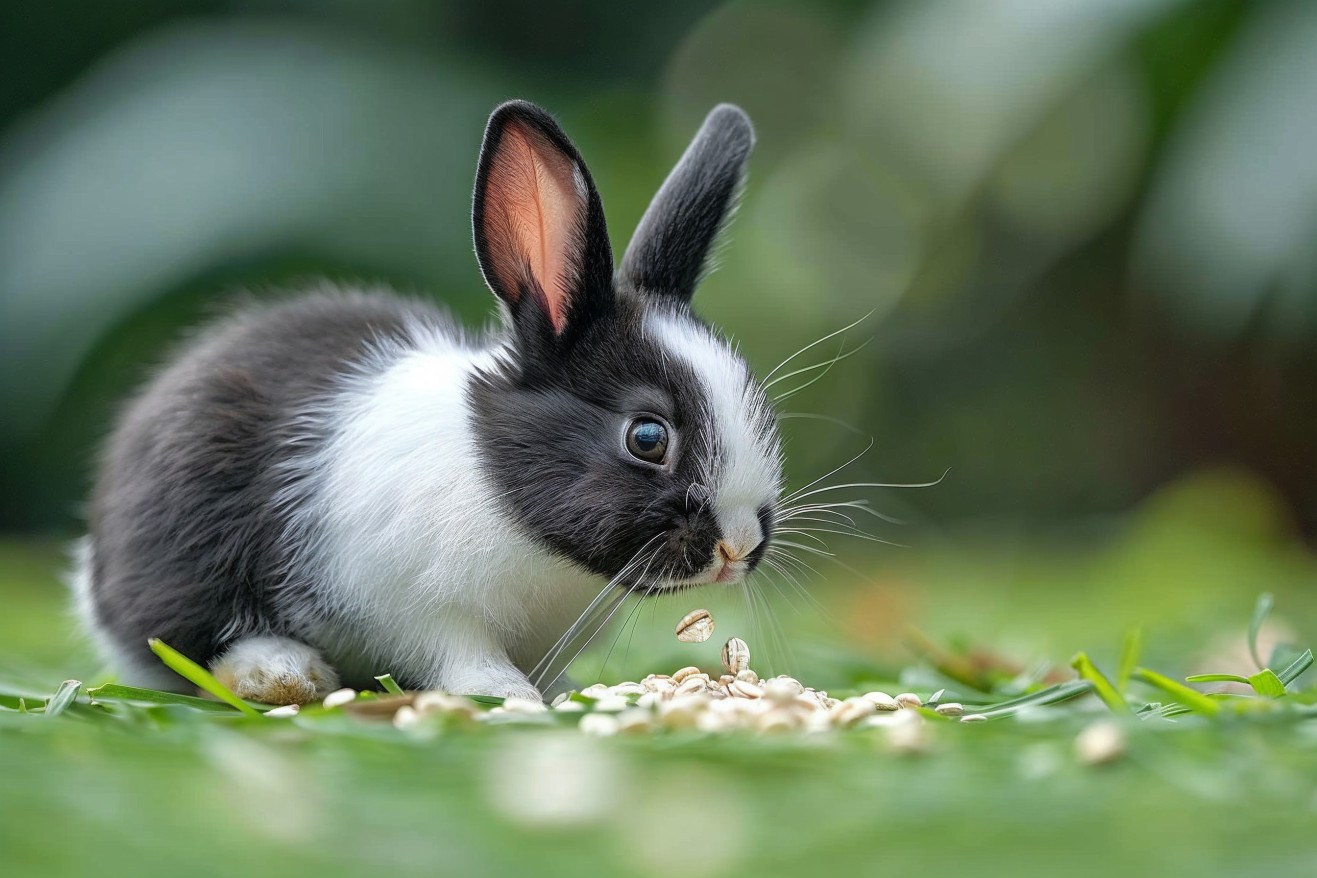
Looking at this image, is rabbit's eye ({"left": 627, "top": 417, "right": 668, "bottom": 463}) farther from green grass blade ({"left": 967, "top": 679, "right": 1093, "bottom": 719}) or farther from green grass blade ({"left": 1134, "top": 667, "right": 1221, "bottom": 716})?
green grass blade ({"left": 1134, "top": 667, "right": 1221, "bottom": 716})

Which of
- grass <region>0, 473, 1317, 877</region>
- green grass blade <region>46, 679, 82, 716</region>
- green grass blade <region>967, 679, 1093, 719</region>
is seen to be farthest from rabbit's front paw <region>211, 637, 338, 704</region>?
green grass blade <region>967, 679, 1093, 719</region>

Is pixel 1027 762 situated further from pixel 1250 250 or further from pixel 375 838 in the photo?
pixel 1250 250

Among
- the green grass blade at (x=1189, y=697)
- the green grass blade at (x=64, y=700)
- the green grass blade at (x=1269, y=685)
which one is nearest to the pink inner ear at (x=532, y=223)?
the green grass blade at (x=64, y=700)

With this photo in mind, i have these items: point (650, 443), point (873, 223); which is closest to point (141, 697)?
point (650, 443)

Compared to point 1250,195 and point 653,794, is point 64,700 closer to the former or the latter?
point 653,794

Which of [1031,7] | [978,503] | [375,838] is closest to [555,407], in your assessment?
[375,838]

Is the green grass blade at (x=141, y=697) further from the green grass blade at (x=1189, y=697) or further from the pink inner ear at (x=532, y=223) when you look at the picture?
the green grass blade at (x=1189, y=697)
